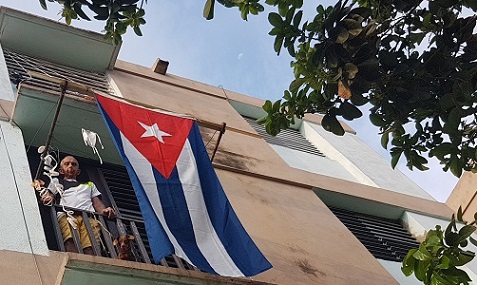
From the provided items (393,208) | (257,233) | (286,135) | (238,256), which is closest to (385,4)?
(238,256)

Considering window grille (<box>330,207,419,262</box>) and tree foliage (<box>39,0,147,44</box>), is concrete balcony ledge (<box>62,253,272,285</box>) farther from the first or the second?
window grille (<box>330,207,419,262</box>)

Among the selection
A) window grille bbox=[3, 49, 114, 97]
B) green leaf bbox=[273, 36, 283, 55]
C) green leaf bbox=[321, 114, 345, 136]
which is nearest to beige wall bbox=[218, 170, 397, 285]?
green leaf bbox=[321, 114, 345, 136]

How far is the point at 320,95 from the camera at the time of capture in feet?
17.1

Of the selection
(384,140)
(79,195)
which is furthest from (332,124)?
(79,195)

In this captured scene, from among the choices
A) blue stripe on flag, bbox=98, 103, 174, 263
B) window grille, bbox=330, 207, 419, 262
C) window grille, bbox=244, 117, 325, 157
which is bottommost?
window grille, bbox=244, 117, 325, 157

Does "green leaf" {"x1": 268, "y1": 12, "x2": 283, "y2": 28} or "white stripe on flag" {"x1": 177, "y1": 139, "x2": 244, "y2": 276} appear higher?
"green leaf" {"x1": 268, "y1": 12, "x2": 283, "y2": 28}

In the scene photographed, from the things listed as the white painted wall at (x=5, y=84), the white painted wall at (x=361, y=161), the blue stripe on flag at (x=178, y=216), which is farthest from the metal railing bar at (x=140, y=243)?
the white painted wall at (x=361, y=161)

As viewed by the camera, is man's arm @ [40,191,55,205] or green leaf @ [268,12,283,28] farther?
man's arm @ [40,191,55,205]

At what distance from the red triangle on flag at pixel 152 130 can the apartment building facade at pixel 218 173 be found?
62cm

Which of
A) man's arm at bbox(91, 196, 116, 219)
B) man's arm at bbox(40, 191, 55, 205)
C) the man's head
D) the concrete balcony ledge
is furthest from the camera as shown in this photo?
the man's head

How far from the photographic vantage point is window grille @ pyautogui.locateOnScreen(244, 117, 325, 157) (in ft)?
37.6

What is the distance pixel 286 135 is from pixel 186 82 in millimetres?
1893

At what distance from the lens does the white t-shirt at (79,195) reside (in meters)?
6.07

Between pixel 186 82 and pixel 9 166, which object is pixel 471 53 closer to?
pixel 9 166
